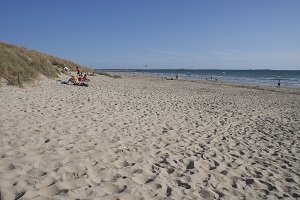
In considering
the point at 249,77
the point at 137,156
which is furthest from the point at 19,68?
the point at 249,77

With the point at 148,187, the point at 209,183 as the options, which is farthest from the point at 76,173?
the point at 209,183

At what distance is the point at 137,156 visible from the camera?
5961 mm

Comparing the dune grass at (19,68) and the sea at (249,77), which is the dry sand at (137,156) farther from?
the sea at (249,77)

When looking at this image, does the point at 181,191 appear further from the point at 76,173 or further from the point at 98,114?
the point at 98,114

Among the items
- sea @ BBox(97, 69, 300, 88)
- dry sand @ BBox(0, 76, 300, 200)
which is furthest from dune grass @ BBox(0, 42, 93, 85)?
sea @ BBox(97, 69, 300, 88)

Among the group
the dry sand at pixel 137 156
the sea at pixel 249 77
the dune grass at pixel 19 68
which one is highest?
the dune grass at pixel 19 68

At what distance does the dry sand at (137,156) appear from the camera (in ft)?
14.7

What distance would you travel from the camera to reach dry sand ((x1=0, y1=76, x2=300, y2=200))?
4484mm

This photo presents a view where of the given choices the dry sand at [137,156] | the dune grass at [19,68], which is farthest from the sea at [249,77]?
the dry sand at [137,156]

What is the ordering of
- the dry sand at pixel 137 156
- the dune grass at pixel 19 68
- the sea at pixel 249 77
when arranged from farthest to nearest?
the sea at pixel 249 77
the dune grass at pixel 19 68
the dry sand at pixel 137 156

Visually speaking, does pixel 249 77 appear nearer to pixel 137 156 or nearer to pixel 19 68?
pixel 19 68

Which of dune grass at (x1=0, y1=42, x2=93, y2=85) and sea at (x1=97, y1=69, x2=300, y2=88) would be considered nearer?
dune grass at (x1=0, y1=42, x2=93, y2=85)

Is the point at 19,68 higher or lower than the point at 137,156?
higher

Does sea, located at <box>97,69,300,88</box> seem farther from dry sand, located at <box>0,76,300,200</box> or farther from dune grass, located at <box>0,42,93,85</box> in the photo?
dry sand, located at <box>0,76,300,200</box>
